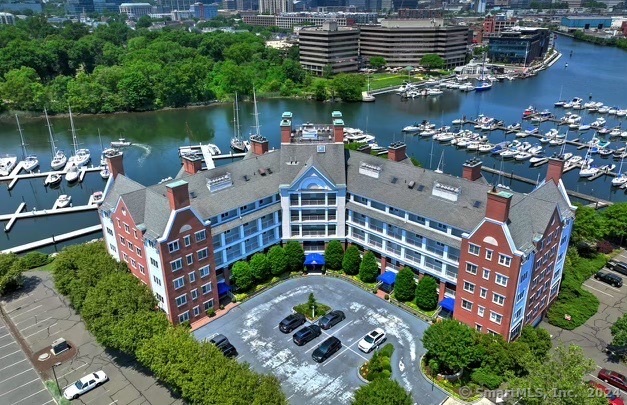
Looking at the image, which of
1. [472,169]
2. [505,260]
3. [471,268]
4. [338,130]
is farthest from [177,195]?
[472,169]

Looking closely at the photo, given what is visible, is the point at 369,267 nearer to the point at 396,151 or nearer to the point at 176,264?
the point at 396,151

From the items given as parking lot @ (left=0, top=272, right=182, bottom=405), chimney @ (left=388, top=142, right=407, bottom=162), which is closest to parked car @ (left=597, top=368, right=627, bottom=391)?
chimney @ (left=388, top=142, right=407, bottom=162)

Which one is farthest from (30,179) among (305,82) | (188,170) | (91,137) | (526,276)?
(305,82)

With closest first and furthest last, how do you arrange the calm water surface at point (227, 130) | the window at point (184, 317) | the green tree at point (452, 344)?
the green tree at point (452, 344)
the window at point (184, 317)
the calm water surface at point (227, 130)

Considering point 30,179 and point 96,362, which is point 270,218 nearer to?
point 96,362

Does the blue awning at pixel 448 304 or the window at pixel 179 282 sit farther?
the blue awning at pixel 448 304

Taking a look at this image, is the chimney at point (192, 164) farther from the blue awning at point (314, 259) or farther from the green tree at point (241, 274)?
the blue awning at point (314, 259)

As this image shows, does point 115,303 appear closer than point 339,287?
Yes

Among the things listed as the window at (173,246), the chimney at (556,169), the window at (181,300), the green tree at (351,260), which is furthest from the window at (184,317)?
the chimney at (556,169)

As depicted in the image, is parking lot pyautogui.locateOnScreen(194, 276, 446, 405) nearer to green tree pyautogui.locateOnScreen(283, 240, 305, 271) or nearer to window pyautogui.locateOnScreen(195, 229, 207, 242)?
green tree pyautogui.locateOnScreen(283, 240, 305, 271)
